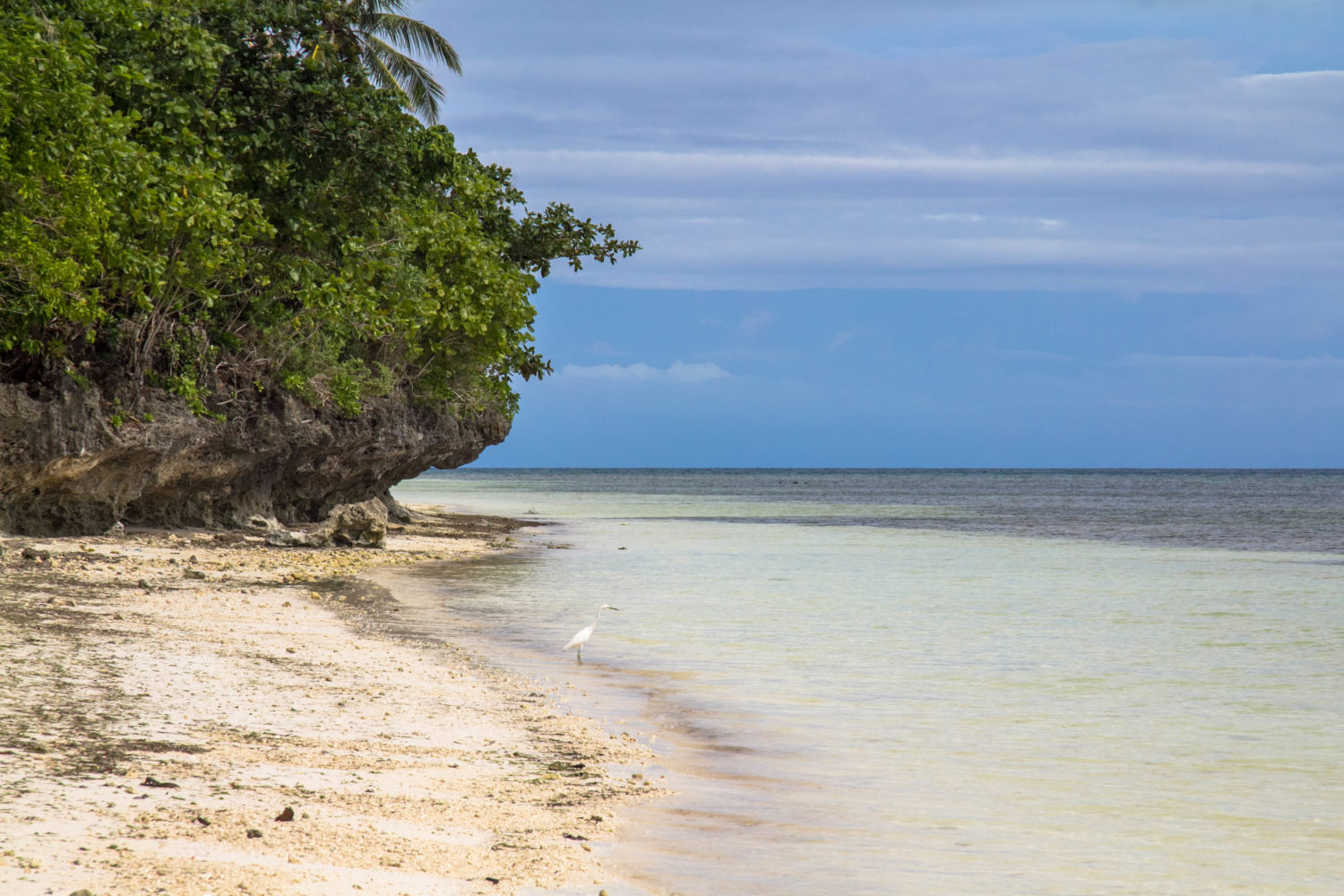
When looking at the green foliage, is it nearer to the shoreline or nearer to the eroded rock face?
the eroded rock face

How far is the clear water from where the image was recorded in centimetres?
513

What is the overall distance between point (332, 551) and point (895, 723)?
13356 mm

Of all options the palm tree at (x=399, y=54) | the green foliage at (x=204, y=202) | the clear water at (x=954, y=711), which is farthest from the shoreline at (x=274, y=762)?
the palm tree at (x=399, y=54)

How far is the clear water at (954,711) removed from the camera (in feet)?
→ 16.8

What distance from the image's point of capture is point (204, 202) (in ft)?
43.9

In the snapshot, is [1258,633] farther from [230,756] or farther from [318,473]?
[318,473]

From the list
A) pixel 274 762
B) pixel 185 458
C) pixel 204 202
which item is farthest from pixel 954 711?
pixel 185 458

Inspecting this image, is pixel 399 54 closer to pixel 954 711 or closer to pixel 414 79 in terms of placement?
pixel 414 79

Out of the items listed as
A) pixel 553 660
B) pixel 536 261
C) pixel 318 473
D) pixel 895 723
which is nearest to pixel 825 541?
pixel 536 261

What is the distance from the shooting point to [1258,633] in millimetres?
12844

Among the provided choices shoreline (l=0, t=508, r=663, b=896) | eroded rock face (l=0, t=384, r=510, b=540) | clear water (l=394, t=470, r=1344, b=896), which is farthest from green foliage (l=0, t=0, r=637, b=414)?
clear water (l=394, t=470, r=1344, b=896)

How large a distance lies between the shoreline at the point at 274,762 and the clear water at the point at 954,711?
1.79ft

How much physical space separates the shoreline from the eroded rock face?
425cm

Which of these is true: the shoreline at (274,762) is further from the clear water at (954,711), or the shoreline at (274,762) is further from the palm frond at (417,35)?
the palm frond at (417,35)
